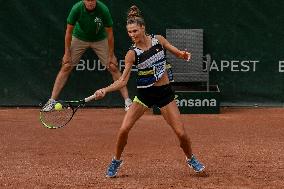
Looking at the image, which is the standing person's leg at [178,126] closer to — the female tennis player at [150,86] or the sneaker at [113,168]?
the female tennis player at [150,86]

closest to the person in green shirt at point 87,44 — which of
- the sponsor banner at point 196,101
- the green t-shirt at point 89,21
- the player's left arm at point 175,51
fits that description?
the green t-shirt at point 89,21

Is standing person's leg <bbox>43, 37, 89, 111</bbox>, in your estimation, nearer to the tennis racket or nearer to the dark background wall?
the dark background wall

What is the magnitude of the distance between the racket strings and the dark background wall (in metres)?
4.04

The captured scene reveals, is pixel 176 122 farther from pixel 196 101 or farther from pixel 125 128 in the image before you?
pixel 196 101

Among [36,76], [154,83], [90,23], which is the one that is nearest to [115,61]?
[90,23]

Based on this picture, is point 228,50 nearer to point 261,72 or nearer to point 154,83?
point 261,72

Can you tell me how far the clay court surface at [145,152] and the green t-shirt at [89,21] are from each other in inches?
49.2

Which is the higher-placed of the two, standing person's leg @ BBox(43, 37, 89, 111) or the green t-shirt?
the green t-shirt

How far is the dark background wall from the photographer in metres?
11.1

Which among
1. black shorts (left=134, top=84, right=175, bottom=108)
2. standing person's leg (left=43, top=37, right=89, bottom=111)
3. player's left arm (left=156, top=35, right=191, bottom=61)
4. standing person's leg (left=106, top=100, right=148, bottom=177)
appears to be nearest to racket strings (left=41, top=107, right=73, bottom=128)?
standing person's leg (left=106, top=100, right=148, bottom=177)

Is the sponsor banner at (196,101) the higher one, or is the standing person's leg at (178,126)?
the standing person's leg at (178,126)

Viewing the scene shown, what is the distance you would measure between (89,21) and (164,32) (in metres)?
1.58

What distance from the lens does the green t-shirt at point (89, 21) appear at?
9.72m

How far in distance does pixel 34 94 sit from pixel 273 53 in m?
4.06
